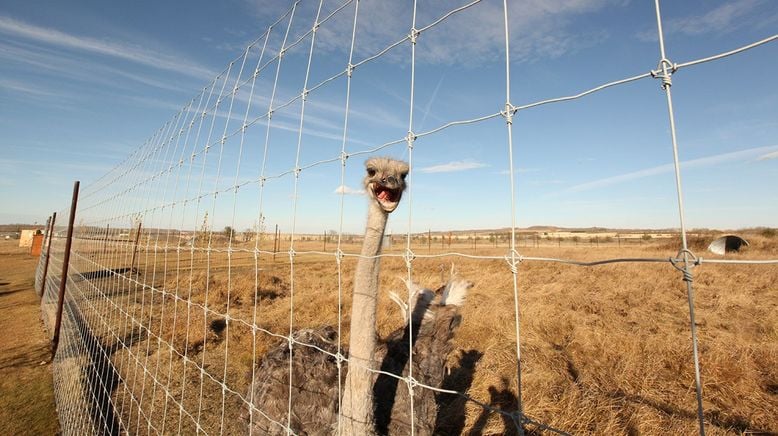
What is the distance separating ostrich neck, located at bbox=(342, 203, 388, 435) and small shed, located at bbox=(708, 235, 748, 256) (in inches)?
840

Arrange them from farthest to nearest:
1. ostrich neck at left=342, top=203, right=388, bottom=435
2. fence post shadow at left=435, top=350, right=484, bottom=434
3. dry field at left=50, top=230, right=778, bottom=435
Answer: fence post shadow at left=435, top=350, right=484, bottom=434 → dry field at left=50, top=230, right=778, bottom=435 → ostrich neck at left=342, top=203, right=388, bottom=435

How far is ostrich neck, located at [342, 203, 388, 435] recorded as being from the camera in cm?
270

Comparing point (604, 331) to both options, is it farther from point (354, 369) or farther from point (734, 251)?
point (734, 251)

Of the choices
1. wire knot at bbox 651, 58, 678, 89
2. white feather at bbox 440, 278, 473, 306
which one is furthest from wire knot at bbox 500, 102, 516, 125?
white feather at bbox 440, 278, 473, 306

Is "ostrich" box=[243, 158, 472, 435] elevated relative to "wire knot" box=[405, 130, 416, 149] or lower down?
lower down

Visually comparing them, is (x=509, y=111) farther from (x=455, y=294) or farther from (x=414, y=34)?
(x=455, y=294)

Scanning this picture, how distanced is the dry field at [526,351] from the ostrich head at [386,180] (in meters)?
0.62

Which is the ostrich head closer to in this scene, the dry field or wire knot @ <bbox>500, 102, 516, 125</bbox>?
the dry field

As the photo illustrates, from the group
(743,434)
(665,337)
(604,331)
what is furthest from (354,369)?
(665,337)

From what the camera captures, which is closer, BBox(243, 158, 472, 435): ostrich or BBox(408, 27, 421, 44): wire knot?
BBox(408, 27, 421, 44): wire knot

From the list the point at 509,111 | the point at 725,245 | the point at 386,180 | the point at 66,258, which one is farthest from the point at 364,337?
the point at 725,245

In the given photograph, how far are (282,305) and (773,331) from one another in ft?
32.4

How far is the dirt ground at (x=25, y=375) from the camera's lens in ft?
15.7

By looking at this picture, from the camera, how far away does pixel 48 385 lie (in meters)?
5.78
